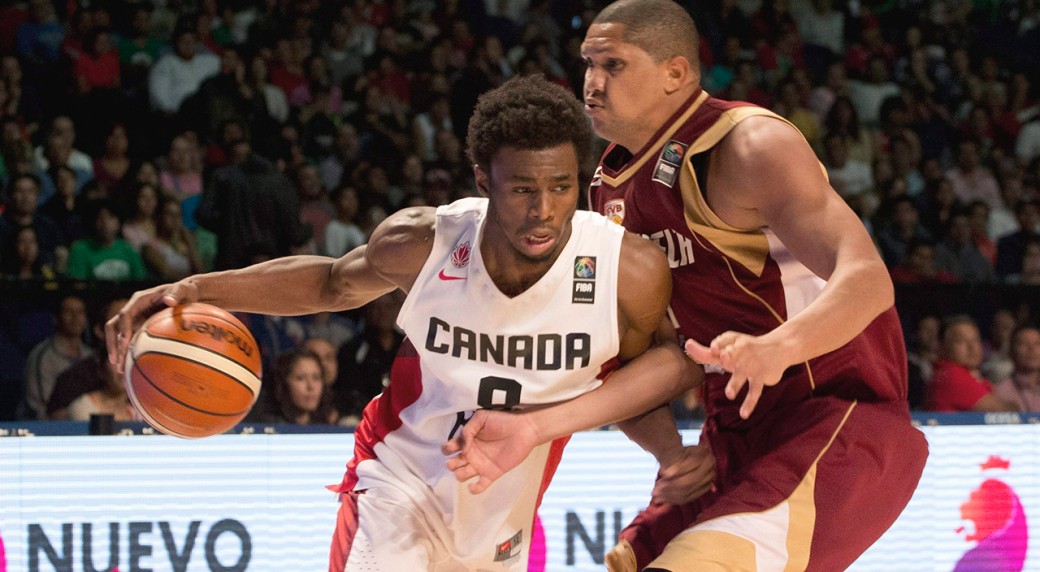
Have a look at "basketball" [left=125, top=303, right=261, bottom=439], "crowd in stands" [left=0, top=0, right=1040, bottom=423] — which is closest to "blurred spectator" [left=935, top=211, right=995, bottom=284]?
"crowd in stands" [left=0, top=0, right=1040, bottom=423]

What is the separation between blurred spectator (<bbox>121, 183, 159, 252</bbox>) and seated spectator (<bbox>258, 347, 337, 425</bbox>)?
204 centimetres

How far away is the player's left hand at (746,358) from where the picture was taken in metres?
2.46

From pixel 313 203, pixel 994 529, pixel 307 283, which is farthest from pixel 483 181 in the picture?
pixel 313 203

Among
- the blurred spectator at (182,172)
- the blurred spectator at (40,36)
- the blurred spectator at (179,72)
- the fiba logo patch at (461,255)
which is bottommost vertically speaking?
the fiba logo patch at (461,255)

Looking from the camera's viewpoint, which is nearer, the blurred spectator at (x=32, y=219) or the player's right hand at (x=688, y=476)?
the player's right hand at (x=688, y=476)

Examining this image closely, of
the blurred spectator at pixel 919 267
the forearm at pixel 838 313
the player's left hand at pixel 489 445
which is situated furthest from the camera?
the blurred spectator at pixel 919 267

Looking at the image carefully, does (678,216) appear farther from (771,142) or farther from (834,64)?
(834,64)

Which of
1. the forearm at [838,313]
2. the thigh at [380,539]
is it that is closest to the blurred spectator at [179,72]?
the thigh at [380,539]

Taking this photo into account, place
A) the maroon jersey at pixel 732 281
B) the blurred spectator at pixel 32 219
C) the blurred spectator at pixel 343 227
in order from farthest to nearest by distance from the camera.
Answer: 1. the blurred spectator at pixel 343 227
2. the blurred spectator at pixel 32 219
3. the maroon jersey at pixel 732 281

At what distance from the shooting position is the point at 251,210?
25.8 feet

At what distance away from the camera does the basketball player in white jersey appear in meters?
3.20

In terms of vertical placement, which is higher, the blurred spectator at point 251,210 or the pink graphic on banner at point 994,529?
the blurred spectator at point 251,210

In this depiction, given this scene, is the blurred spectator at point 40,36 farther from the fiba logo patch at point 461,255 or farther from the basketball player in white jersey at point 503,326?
the fiba logo patch at point 461,255

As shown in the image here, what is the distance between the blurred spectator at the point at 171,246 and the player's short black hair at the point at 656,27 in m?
4.59
